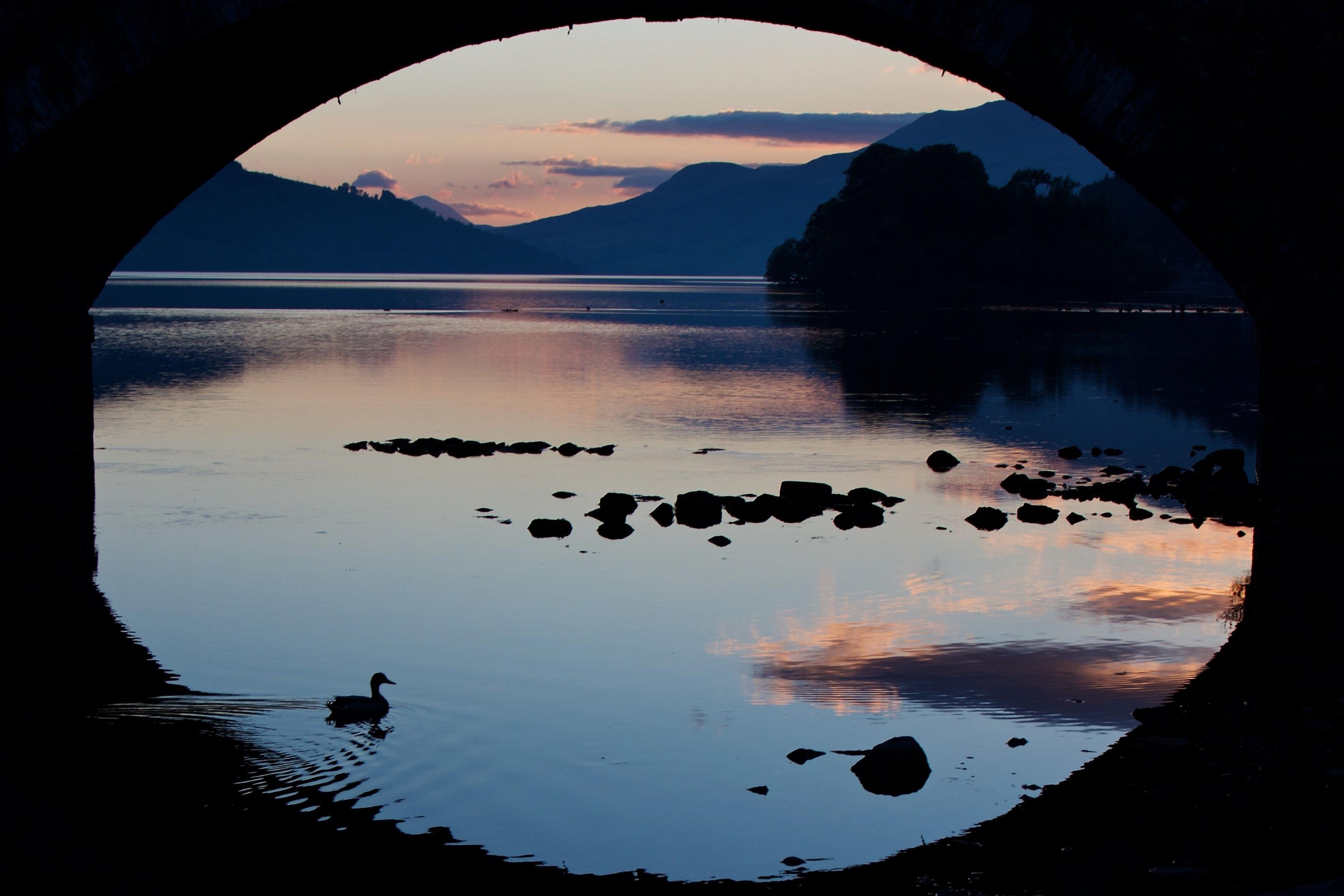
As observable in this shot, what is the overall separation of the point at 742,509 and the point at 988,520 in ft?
12.1

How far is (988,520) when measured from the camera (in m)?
19.5

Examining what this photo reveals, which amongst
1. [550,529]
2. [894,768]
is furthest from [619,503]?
[894,768]

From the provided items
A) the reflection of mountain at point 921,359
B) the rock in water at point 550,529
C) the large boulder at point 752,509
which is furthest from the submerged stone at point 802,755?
the reflection of mountain at point 921,359

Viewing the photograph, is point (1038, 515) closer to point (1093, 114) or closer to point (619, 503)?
point (619, 503)

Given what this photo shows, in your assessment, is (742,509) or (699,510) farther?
(742,509)

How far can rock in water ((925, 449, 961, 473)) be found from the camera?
25.8 metres

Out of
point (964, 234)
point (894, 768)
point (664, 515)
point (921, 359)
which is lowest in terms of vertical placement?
point (894, 768)

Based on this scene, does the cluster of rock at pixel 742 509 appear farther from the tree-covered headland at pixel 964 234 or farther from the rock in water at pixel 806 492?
the tree-covered headland at pixel 964 234

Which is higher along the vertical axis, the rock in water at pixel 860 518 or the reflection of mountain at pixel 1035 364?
the reflection of mountain at pixel 1035 364

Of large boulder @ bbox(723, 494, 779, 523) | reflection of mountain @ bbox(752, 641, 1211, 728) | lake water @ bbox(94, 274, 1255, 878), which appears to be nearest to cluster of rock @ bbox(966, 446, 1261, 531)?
lake water @ bbox(94, 274, 1255, 878)

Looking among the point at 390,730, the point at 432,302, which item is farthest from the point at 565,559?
the point at 432,302

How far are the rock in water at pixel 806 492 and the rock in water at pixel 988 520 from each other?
238 centimetres

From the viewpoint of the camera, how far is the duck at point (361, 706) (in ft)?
33.4

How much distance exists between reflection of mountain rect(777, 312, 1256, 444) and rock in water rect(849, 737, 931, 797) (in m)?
22.6
